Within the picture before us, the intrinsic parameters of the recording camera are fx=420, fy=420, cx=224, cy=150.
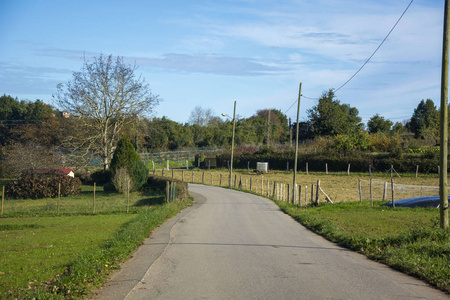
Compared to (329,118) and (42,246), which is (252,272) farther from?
(329,118)

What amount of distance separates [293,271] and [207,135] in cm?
8274

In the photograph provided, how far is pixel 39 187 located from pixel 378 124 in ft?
210

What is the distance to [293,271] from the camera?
349 inches

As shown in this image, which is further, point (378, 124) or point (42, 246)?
point (378, 124)

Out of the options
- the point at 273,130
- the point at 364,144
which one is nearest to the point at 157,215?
the point at 364,144

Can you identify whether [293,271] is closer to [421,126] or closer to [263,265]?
[263,265]

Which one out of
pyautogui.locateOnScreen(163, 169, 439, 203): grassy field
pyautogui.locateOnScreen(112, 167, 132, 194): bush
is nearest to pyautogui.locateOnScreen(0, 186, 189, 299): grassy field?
pyautogui.locateOnScreen(112, 167, 132, 194): bush

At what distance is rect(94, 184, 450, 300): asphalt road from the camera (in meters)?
7.21

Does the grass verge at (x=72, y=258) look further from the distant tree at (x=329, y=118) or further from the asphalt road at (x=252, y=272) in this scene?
the distant tree at (x=329, y=118)

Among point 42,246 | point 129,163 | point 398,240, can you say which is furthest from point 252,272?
point 129,163

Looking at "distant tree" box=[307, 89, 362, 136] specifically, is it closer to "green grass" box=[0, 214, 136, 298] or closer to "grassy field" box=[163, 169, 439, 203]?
"grassy field" box=[163, 169, 439, 203]

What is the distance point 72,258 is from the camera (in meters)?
10.1

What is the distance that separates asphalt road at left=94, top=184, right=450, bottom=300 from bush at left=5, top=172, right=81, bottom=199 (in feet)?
75.7

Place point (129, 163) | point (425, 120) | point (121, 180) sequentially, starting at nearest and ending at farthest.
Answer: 1. point (121, 180)
2. point (129, 163)
3. point (425, 120)
